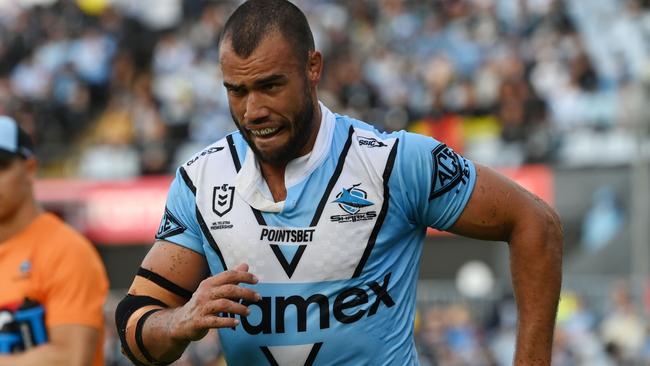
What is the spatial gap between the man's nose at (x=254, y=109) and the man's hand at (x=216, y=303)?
50 cm

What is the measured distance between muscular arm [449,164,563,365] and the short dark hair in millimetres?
798

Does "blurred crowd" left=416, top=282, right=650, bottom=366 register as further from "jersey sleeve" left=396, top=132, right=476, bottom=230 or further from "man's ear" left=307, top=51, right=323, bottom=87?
"man's ear" left=307, top=51, right=323, bottom=87

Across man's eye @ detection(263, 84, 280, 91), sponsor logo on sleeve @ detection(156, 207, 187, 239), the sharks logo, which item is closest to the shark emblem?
the sharks logo

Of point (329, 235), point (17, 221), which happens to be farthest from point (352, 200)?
point (17, 221)

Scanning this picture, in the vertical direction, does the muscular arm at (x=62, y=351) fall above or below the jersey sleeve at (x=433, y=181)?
below

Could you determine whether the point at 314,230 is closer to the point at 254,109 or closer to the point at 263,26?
the point at 254,109

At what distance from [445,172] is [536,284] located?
0.50 meters

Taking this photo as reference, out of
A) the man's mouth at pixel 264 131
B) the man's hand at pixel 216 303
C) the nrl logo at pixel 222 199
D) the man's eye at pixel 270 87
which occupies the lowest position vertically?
the man's hand at pixel 216 303

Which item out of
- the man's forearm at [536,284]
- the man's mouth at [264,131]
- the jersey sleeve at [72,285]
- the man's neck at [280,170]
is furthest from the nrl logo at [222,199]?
the jersey sleeve at [72,285]

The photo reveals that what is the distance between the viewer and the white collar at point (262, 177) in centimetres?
467

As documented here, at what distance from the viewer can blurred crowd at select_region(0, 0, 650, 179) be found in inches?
727

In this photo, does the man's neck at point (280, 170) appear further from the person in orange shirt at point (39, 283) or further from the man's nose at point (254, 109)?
the person in orange shirt at point (39, 283)

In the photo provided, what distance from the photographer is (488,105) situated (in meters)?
19.2

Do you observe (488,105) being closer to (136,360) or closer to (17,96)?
(17,96)
